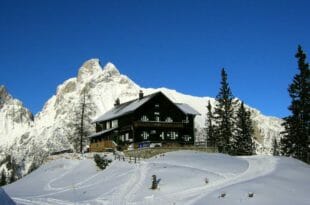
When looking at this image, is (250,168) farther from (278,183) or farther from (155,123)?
(155,123)

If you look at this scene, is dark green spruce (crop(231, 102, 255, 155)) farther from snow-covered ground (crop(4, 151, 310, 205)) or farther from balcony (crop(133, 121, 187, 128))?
snow-covered ground (crop(4, 151, 310, 205))

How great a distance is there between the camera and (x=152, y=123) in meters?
69.9

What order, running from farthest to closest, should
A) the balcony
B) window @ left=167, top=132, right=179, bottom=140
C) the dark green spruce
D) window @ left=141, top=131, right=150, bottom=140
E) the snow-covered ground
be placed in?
the dark green spruce < window @ left=167, top=132, right=179, bottom=140 < window @ left=141, top=131, right=150, bottom=140 < the balcony < the snow-covered ground

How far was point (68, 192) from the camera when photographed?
45844mm

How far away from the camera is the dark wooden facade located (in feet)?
228

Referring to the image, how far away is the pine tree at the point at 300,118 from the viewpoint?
58.4 meters

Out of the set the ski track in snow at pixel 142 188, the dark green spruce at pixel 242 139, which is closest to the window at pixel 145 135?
the dark green spruce at pixel 242 139

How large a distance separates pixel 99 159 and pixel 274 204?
29.7 metres

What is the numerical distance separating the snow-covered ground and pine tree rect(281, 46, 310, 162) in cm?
966

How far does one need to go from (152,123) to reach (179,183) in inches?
1214

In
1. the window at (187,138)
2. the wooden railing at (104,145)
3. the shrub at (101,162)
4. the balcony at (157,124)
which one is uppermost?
the balcony at (157,124)

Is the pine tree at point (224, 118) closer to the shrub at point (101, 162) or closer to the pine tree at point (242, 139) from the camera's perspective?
the pine tree at point (242, 139)

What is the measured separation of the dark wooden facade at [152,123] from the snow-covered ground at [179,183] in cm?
1085

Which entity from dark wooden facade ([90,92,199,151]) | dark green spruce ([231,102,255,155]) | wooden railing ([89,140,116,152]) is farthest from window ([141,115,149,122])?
dark green spruce ([231,102,255,155])
